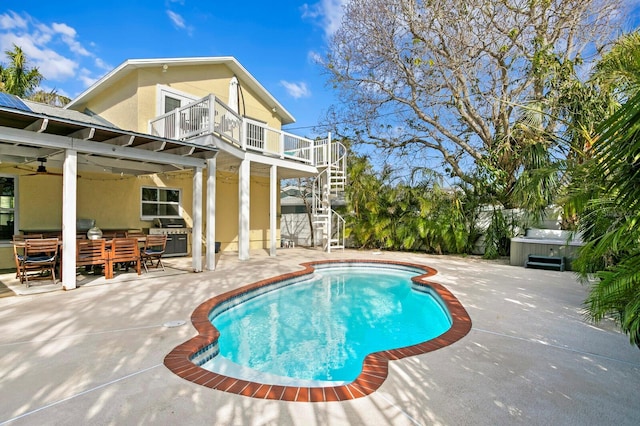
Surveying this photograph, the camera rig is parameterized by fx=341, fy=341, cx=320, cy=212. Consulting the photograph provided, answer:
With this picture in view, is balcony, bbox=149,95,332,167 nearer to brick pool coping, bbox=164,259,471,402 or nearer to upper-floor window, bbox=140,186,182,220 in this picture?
upper-floor window, bbox=140,186,182,220

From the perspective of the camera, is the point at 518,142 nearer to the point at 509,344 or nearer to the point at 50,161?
the point at 509,344

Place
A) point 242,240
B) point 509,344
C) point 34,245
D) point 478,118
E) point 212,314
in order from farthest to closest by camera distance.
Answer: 1. point 478,118
2. point 242,240
3. point 34,245
4. point 212,314
5. point 509,344

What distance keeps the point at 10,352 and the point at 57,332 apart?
63cm

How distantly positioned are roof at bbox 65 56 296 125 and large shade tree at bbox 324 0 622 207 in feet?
11.2

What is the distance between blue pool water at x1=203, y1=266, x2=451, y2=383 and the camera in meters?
4.22

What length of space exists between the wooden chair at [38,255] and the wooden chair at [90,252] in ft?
1.37

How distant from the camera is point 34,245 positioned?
6.61 metres

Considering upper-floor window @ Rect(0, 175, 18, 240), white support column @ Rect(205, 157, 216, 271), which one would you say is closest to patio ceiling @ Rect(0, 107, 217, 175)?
white support column @ Rect(205, 157, 216, 271)

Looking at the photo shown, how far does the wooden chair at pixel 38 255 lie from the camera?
21.6 ft

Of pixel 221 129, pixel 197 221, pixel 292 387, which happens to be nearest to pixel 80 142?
pixel 197 221

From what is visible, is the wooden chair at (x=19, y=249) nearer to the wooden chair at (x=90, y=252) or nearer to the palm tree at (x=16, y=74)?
the wooden chair at (x=90, y=252)

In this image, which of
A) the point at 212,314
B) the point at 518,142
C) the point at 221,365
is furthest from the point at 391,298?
the point at 518,142

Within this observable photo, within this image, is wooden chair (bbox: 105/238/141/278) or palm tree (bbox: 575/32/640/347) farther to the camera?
wooden chair (bbox: 105/238/141/278)

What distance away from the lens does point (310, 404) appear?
2715mm
